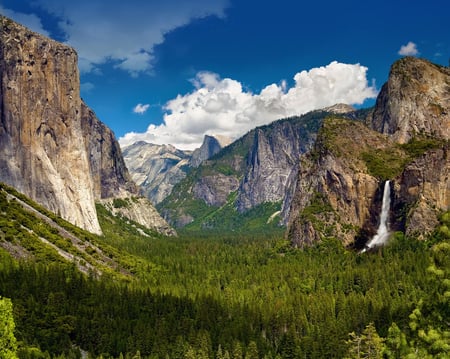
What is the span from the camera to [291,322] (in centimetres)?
12900

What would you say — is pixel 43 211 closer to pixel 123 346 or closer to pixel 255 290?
pixel 255 290

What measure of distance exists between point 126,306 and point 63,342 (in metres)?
29.1

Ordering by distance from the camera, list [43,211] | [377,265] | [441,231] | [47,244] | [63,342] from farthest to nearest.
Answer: [43,211] → [377,265] → [47,244] → [63,342] → [441,231]

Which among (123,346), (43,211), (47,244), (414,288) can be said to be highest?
(43,211)

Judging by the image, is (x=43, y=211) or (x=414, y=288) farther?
(x=43, y=211)

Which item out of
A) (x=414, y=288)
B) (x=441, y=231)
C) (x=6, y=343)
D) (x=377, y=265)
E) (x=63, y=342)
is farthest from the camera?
(x=377, y=265)

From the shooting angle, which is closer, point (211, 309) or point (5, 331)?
point (5, 331)

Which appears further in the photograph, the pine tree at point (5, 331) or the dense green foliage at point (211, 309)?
the dense green foliage at point (211, 309)

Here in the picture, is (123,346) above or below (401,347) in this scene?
below

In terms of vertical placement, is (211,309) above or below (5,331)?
below

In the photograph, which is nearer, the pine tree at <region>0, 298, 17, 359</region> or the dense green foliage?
the pine tree at <region>0, 298, 17, 359</region>

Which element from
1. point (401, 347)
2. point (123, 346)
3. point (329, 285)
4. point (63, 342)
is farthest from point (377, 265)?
A: point (401, 347)

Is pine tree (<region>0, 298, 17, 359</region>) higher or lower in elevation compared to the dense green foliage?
higher

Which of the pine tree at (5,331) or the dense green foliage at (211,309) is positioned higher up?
the pine tree at (5,331)
